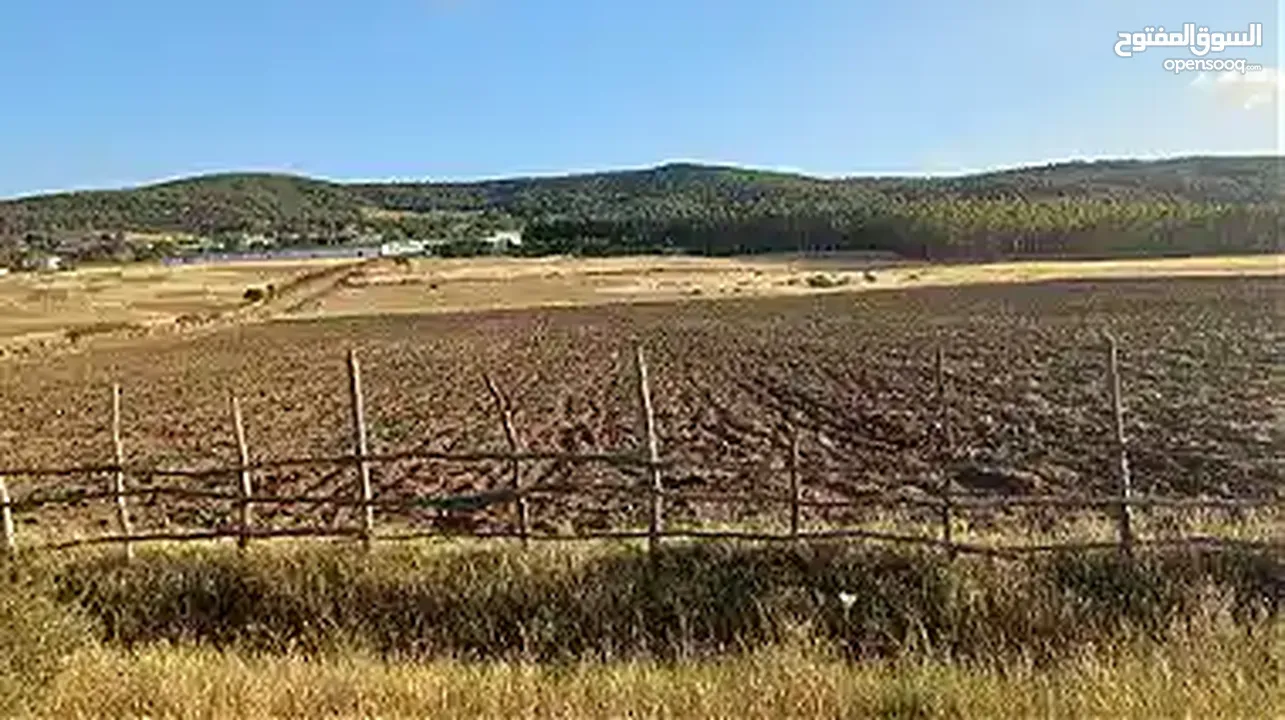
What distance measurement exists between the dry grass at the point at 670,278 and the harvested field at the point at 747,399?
70.1 ft

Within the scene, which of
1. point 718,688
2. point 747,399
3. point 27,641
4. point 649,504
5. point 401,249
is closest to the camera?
point 27,641

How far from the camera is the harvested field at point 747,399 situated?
642 inches

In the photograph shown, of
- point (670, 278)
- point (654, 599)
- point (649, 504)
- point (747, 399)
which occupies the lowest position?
point (670, 278)

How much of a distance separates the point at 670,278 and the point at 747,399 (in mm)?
75022

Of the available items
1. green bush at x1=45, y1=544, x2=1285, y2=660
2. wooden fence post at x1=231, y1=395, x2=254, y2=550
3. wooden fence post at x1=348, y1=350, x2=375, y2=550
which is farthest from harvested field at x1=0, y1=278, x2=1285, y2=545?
wooden fence post at x1=231, y1=395, x2=254, y2=550

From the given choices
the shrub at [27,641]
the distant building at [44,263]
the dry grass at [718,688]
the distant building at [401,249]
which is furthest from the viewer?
the distant building at [401,249]

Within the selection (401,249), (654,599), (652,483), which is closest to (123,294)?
(652,483)

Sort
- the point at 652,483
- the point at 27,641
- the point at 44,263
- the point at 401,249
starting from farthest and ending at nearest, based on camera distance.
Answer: the point at 401,249
the point at 44,263
the point at 652,483
the point at 27,641

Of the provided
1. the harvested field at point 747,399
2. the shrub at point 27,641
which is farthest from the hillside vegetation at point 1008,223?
the shrub at point 27,641

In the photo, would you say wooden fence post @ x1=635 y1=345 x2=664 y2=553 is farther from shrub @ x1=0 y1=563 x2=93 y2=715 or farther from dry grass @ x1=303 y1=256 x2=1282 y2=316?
dry grass @ x1=303 y1=256 x2=1282 y2=316

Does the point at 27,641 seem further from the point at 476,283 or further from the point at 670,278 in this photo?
the point at 476,283

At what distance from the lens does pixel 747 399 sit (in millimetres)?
27078

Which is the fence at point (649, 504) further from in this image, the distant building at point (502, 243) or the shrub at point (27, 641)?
the distant building at point (502, 243)

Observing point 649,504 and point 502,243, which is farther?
point 502,243
